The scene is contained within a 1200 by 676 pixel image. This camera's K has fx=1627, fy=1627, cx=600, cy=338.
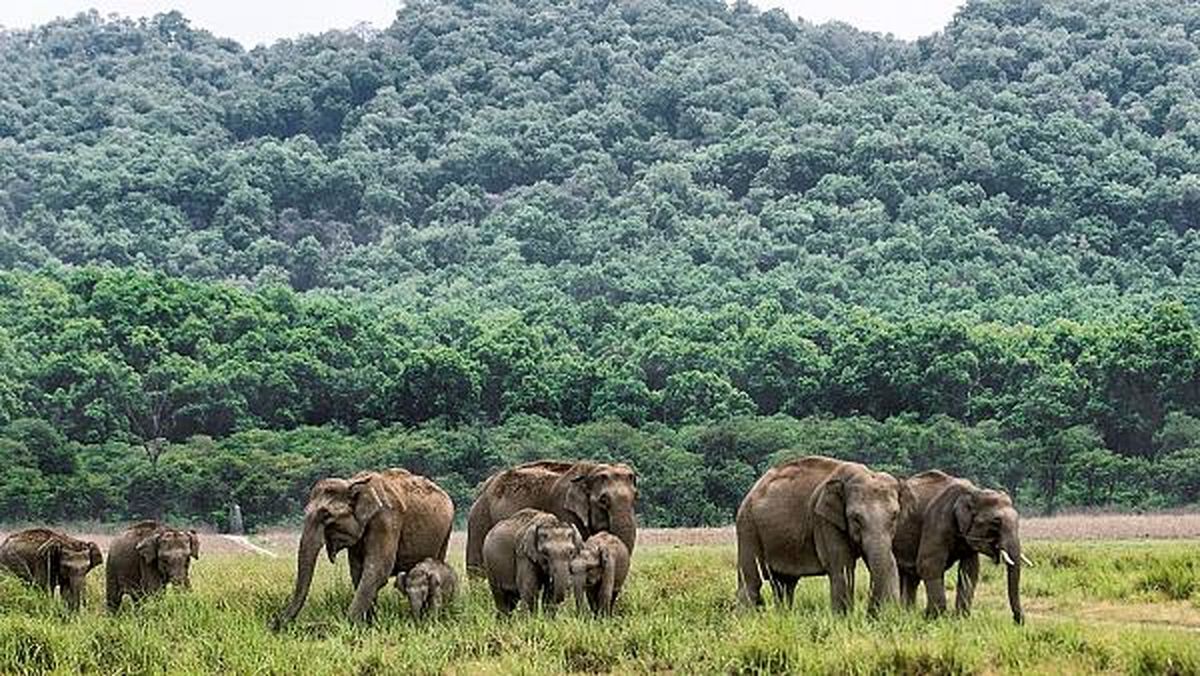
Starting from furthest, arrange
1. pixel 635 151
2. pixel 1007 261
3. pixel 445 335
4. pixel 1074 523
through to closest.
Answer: pixel 635 151, pixel 1007 261, pixel 445 335, pixel 1074 523

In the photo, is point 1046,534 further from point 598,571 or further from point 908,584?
point 598,571

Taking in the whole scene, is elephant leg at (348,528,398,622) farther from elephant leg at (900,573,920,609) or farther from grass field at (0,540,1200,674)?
elephant leg at (900,573,920,609)

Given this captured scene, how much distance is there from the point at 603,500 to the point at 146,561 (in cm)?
446

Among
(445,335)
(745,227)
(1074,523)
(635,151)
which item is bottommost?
(1074,523)

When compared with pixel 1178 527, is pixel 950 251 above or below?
above

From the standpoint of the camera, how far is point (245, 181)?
99.6 meters

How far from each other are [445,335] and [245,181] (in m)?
38.5

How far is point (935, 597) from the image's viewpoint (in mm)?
13992

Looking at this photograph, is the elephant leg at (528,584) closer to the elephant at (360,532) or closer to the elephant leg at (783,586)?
the elephant at (360,532)

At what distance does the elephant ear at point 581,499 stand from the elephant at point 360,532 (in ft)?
5.16


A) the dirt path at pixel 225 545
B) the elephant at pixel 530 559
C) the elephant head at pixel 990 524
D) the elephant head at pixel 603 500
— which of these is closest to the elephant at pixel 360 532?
the elephant at pixel 530 559

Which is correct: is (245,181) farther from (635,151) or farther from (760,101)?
(760,101)

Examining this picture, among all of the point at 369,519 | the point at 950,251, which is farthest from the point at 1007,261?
the point at 369,519

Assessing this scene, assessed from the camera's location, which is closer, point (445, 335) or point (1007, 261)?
point (445, 335)
